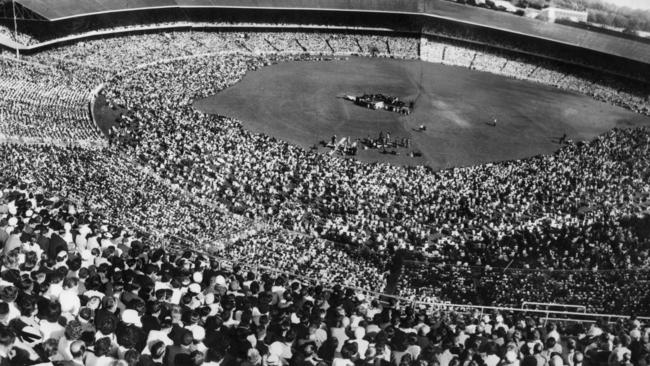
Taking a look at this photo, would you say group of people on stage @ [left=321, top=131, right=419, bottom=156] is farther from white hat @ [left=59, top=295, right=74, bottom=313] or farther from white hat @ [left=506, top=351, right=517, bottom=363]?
white hat @ [left=59, top=295, right=74, bottom=313]

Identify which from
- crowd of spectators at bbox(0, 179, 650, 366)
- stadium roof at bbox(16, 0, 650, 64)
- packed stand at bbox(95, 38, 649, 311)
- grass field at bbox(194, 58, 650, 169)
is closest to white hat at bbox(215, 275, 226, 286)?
crowd of spectators at bbox(0, 179, 650, 366)

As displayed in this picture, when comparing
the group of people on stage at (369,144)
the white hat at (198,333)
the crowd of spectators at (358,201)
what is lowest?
the white hat at (198,333)

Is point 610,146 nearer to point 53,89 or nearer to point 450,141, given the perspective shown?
point 450,141

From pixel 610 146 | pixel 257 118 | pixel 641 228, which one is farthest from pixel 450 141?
pixel 641 228

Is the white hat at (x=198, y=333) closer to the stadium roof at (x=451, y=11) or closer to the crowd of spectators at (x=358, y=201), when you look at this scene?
the crowd of spectators at (x=358, y=201)

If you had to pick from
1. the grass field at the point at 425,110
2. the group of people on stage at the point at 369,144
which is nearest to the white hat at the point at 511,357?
the grass field at the point at 425,110

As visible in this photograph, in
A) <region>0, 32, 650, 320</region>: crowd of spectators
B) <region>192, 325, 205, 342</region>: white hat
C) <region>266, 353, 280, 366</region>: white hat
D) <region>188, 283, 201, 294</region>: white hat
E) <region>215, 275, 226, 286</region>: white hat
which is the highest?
<region>0, 32, 650, 320</region>: crowd of spectators
